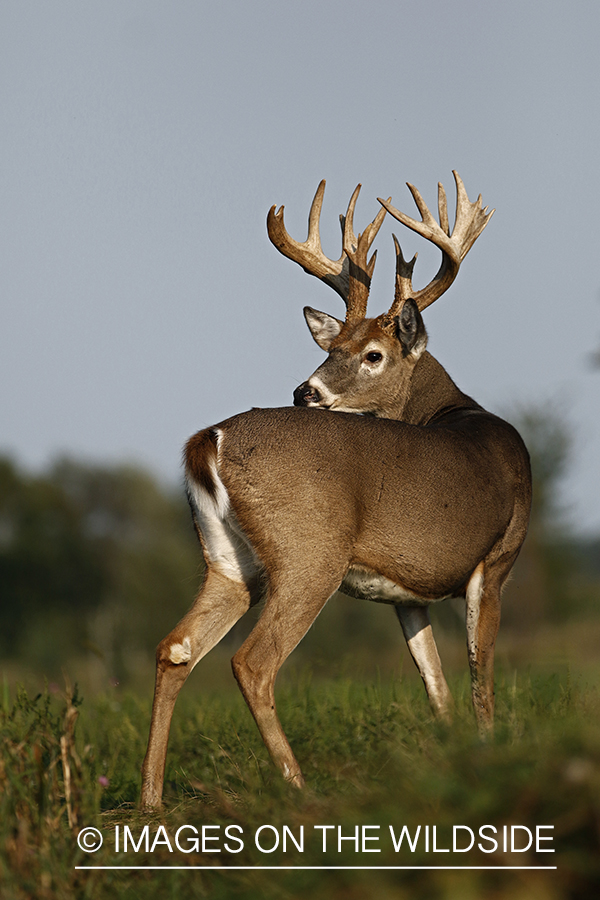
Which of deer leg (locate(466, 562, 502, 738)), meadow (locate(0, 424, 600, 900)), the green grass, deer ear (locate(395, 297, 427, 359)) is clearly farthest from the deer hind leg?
deer ear (locate(395, 297, 427, 359))

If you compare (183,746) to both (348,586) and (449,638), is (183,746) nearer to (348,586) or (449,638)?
(348,586)

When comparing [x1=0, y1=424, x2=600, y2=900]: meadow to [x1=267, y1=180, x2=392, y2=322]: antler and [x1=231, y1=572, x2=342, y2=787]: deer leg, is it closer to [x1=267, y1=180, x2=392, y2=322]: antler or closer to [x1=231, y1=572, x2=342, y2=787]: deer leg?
[x1=231, y1=572, x2=342, y2=787]: deer leg

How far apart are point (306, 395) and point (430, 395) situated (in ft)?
2.75

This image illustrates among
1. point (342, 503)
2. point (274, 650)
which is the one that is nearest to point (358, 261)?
point (342, 503)

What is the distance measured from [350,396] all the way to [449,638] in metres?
18.3

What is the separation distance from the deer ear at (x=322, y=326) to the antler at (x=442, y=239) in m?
0.59

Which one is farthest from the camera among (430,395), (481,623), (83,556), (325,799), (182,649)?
(83,556)

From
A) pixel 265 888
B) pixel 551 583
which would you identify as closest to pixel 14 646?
pixel 551 583

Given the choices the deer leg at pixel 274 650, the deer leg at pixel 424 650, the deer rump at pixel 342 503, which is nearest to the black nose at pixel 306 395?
the deer rump at pixel 342 503

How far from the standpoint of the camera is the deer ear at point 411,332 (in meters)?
6.49

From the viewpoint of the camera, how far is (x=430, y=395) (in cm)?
649

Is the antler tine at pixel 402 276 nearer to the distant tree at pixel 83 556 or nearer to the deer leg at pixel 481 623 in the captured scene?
the deer leg at pixel 481 623

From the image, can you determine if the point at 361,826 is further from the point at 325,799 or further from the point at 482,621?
the point at 482,621

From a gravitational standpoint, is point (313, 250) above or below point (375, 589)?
above
